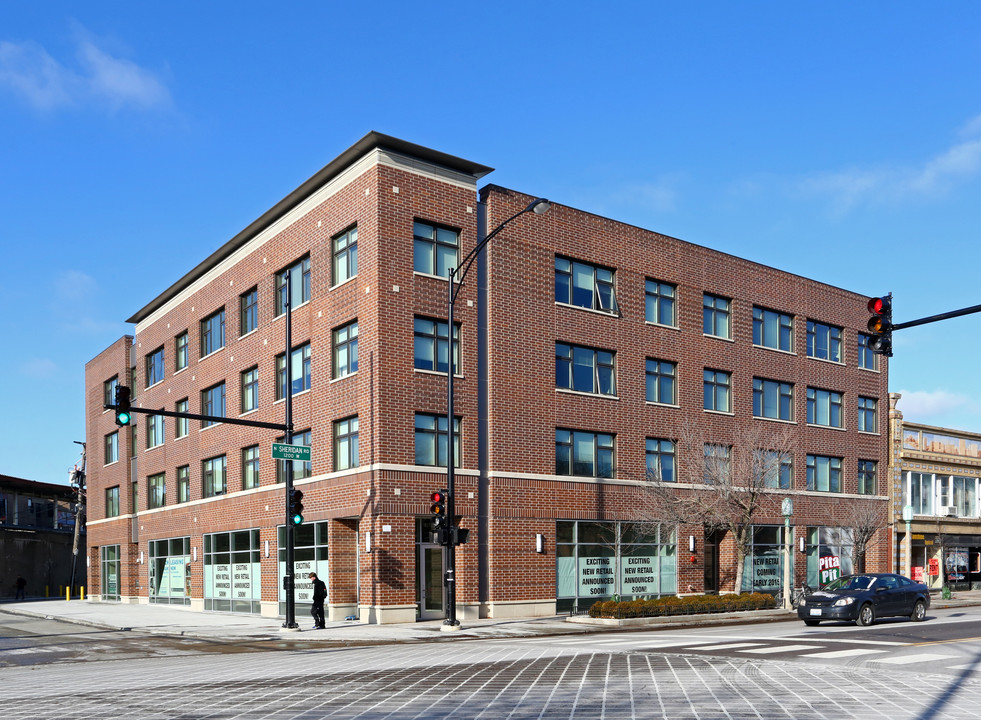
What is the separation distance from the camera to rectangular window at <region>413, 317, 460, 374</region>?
32.7m

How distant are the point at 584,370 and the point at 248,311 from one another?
13742 millimetres

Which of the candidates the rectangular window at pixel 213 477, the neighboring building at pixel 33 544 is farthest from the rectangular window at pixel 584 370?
the neighboring building at pixel 33 544

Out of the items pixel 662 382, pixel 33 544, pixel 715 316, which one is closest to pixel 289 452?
pixel 662 382

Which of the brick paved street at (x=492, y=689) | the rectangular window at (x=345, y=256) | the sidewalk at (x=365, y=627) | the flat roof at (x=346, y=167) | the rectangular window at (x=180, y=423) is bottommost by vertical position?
the sidewalk at (x=365, y=627)

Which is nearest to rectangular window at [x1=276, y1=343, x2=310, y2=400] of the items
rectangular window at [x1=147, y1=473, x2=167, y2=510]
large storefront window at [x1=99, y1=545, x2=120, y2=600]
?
rectangular window at [x1=147, y1=473, x2=167, y2=510]

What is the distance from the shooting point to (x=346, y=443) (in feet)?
109

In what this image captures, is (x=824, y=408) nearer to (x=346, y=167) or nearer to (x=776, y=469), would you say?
(x=776, y=469)

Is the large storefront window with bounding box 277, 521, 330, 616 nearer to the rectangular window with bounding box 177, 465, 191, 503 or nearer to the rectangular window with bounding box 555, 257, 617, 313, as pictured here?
the rectangular window with bounding box 555, 257, 617, 313

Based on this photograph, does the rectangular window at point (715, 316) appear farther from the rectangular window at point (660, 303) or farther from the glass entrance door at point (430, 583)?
the glass entrance door at point (430, 583)

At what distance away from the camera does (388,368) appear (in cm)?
3158

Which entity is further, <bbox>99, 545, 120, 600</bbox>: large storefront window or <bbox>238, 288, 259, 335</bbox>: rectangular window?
<bbox>99, 545, 120, 600</bbox>: large storefront window

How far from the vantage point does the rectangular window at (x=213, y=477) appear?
141 feet

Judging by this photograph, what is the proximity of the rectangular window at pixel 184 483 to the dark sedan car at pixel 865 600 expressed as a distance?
2827 cm

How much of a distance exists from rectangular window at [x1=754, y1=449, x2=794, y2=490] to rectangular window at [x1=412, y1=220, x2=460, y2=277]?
13.6 m
